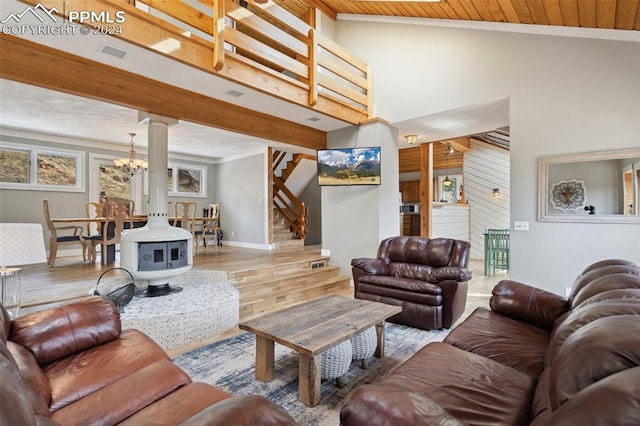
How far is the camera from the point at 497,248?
5.73m

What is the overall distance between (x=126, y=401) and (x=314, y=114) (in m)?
4.14

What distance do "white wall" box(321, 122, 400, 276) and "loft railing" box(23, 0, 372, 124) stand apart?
443mm

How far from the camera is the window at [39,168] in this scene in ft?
19.0

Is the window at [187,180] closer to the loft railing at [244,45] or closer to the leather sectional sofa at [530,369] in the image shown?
the loft railing at [244,45]

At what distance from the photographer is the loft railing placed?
2.66 meters

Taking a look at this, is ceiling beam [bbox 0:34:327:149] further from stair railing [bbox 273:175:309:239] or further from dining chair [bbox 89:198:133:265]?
stair railing [bbox 273:175:309:239]

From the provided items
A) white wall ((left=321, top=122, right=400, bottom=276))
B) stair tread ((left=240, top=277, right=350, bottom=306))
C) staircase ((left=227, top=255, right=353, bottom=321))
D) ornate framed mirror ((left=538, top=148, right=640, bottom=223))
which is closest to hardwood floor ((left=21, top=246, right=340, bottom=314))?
staircase ((left=227, top=255, right=353, bottom=321))

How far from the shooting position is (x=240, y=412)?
88cm

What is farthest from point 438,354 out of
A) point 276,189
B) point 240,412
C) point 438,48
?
point 276,189

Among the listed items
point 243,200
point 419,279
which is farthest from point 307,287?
point 243,200

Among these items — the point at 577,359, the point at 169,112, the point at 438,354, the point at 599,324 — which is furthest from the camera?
the point at 169,112

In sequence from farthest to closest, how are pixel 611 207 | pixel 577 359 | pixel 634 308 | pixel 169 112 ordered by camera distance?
1. pixel 169 112
2. pixel 611 207
3. pixel 634 308
4. pixel 577 359

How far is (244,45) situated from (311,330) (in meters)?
3.14

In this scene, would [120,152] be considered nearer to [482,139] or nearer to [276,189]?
[276,189]
